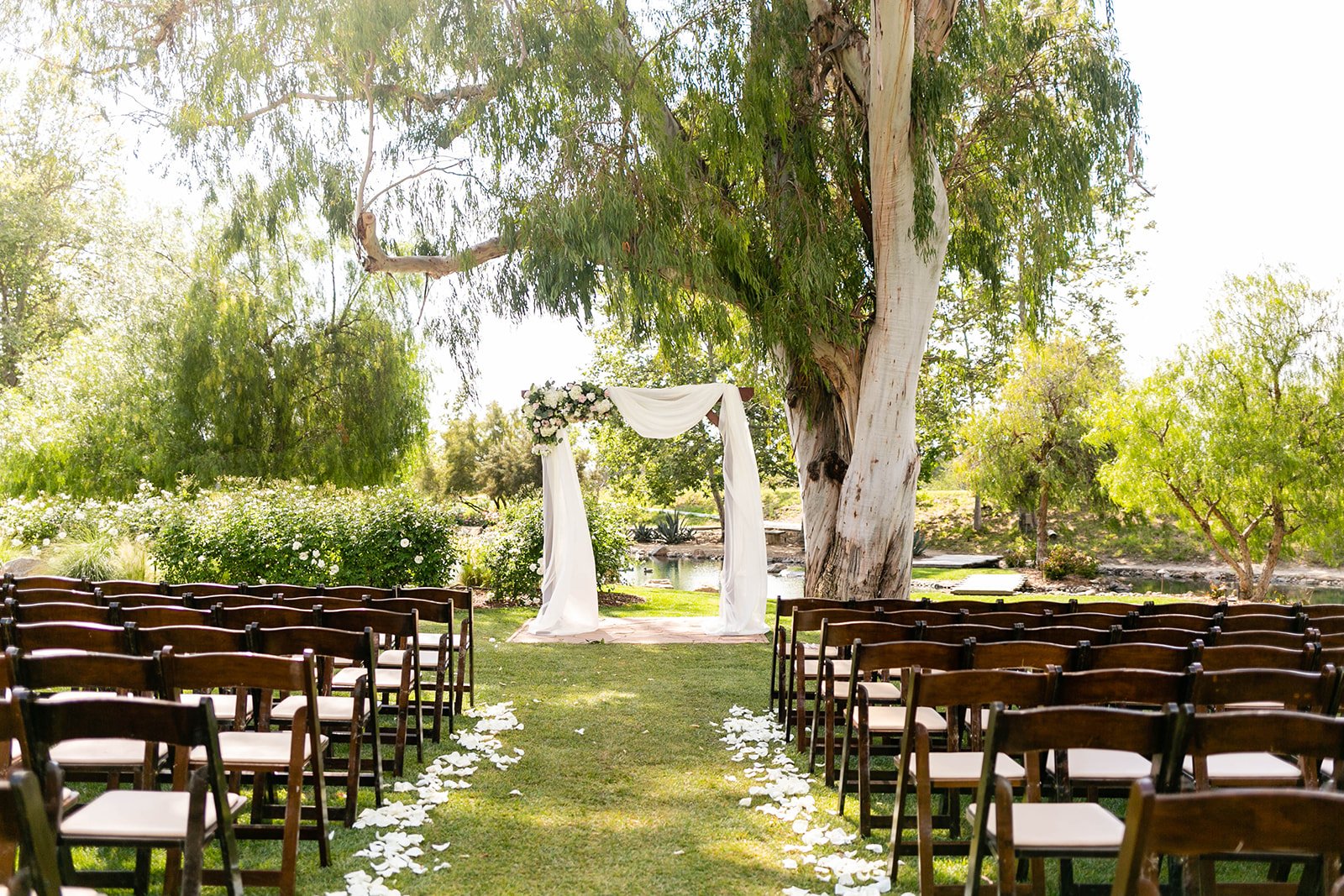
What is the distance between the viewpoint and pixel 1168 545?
77.8 ft

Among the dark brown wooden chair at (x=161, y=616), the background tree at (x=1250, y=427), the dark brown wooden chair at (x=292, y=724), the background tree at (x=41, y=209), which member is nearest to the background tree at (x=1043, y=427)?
the background tree at (x=1250, y=427)

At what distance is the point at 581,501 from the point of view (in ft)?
32.7

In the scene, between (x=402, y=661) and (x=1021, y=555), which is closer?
(x=402, y=661)

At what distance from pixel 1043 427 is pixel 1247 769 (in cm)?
1872

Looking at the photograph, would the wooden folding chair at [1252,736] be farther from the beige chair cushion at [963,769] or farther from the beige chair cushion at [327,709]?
the beige chair cushion at [327,709]

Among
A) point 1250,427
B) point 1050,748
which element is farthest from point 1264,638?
point 1250,427

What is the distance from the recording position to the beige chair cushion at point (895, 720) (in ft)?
14.4

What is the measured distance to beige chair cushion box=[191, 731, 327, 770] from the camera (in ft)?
11.2

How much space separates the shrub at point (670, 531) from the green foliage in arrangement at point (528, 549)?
49.7ft

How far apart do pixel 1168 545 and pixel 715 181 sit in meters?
19.2

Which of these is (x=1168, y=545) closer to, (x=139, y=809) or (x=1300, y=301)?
(x=1300, y=301)

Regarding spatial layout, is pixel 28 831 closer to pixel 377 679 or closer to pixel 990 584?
pixel 377 679

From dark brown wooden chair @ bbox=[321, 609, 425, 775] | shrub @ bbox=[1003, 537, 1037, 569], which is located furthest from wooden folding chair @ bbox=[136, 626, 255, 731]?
shrub @ bbox=[1003, 537, 1037, 569]

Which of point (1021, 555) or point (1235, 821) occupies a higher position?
point (1235, 821)
